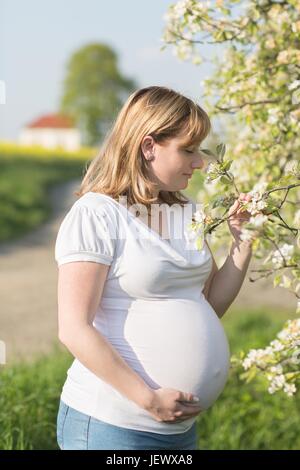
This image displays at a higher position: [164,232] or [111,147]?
[111,147]

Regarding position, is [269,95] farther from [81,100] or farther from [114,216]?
[81,100]

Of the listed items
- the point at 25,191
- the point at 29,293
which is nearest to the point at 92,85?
the point at 25,191

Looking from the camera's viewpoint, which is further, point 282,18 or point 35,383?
point 35,383

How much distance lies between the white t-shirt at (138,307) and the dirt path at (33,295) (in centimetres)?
322

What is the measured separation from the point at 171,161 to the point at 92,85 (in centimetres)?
5663

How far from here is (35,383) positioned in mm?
4676

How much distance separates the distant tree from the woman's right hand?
53.9 meters

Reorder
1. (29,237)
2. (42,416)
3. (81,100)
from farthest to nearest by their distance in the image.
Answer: (81,100)
(29,237)
(42,416)

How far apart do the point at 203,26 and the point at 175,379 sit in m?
1.65

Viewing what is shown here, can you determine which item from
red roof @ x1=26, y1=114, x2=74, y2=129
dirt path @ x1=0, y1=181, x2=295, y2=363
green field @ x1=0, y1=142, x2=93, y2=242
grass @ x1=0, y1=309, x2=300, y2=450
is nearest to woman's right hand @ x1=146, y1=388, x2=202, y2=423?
grass @ x1=0, y1=309, x2=300, y2=450

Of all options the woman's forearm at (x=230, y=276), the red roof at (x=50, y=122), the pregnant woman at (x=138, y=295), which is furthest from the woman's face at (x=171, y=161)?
the red roof at (x=50, y=122)

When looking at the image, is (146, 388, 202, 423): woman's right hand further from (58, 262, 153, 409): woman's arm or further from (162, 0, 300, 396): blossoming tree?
(162, 0, 300, 396): blossoming tree
